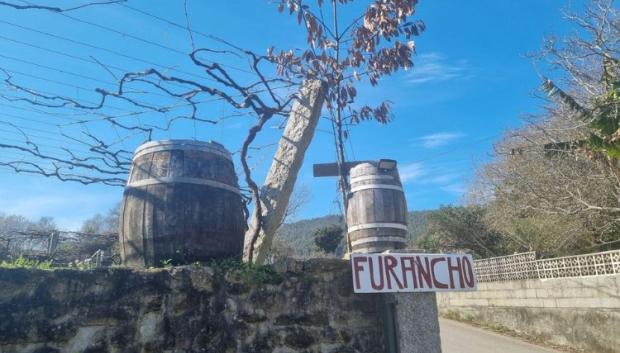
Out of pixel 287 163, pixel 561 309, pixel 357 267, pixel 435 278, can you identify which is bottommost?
pixel 561 309

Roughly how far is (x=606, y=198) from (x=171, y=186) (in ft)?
41.0

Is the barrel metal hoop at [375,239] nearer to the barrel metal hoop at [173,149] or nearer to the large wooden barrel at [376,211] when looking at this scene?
the large wooden barrel at [376,211]

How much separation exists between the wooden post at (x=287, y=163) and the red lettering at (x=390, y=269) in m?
1.78

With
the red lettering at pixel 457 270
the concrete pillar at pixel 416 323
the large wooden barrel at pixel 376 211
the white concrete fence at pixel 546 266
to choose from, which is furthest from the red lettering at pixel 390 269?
the white concrete fence at pixel 546 266

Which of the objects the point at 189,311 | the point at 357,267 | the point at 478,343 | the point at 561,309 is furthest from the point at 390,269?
the point at 561,309

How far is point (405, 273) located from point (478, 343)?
8332 mm

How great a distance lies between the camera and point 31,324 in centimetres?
274

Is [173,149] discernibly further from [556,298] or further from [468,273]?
[556,298]

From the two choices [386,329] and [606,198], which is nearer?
[386,329]

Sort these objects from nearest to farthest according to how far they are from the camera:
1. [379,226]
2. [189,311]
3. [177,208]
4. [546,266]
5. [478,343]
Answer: [189,311], [177,208], [379,226], [478,343], [546,266]

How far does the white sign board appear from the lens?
339 centimetres

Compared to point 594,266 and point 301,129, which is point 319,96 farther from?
point 594,266

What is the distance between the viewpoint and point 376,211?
464cm

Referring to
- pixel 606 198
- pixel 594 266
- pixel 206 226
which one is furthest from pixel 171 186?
pixel 606 198
